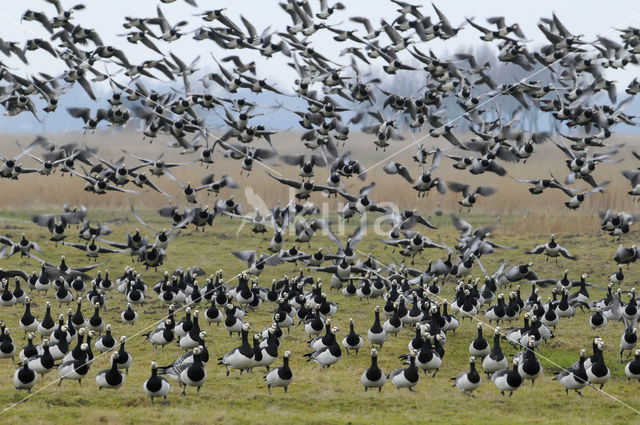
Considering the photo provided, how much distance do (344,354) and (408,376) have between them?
11.6ft

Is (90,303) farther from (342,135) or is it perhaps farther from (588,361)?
(588,361)

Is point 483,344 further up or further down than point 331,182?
further down

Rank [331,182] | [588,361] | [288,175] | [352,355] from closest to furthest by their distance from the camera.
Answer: [588,361] < [352,355] < [331,182] < [288,175]

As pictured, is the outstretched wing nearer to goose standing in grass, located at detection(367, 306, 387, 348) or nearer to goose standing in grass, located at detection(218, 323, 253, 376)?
goose standing in grass, located at detection(367, 306, 387, 348)

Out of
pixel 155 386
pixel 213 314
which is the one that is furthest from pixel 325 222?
pixel 155 386

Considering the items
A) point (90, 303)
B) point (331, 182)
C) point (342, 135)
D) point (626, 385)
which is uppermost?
point (342, 135)

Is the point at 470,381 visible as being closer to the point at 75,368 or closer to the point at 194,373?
the point at 194,373

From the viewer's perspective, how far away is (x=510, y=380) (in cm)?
1459

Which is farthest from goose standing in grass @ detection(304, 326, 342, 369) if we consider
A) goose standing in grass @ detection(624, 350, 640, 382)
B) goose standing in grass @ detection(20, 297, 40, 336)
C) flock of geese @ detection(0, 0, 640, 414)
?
goose standing in grass @ detection(20, 297, 40, 336)

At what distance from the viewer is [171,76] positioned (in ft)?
101

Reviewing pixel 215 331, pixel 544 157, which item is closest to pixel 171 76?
pixel 215 331

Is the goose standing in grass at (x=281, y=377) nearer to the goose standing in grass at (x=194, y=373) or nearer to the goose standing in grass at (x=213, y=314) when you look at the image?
the goose standing in grass at (x=194, y=373)

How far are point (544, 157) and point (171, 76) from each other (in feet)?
82.3

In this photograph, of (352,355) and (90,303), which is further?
(90,303)
